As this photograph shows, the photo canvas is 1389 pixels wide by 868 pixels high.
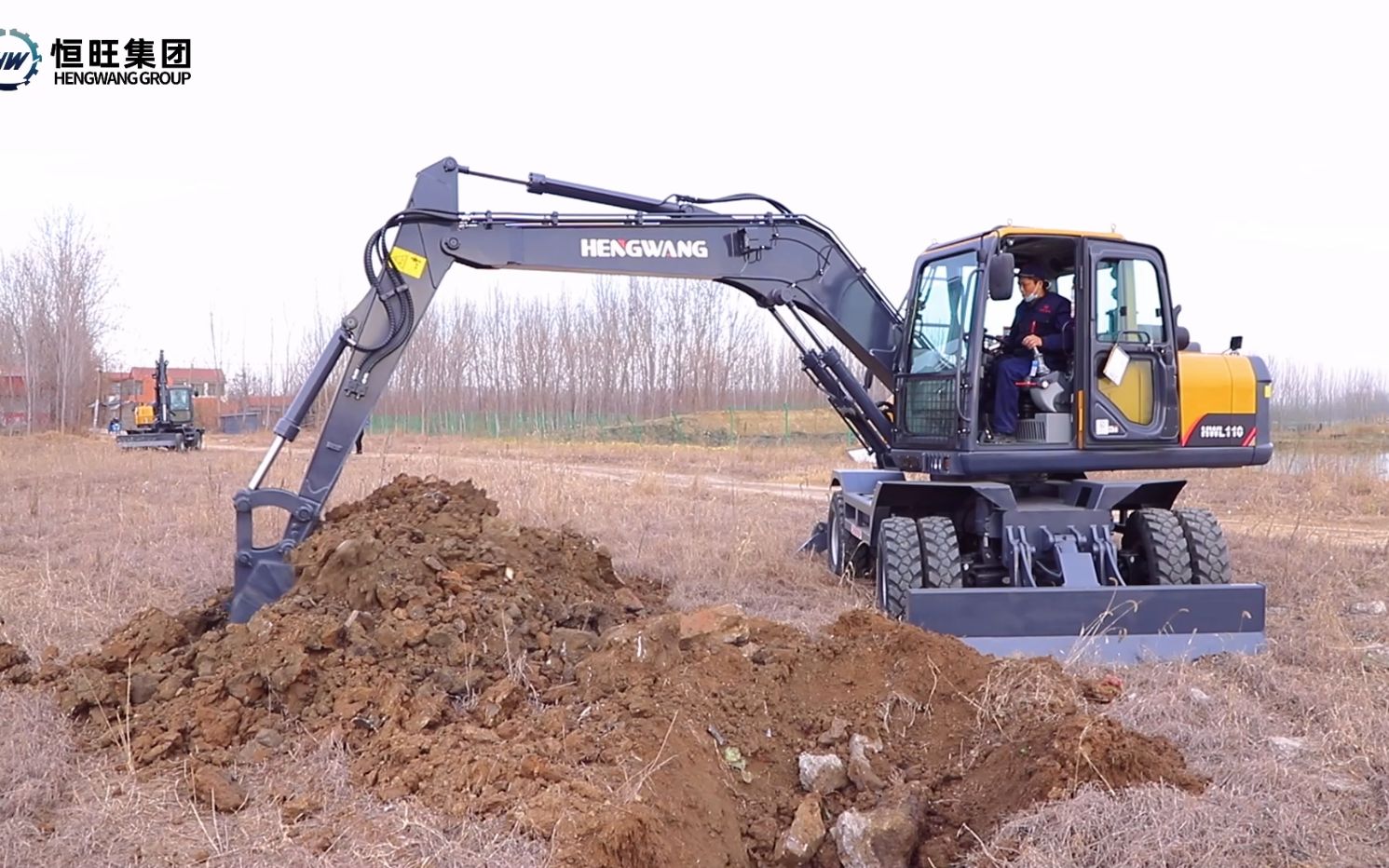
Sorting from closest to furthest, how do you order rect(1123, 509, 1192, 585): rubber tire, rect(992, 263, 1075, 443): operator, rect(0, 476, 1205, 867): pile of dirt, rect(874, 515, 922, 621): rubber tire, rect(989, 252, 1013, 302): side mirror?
rect(0, 476, 1205, 867): pile of dirt → rect(989, 252, 1013, 302): side mirror → rect(874, 515, 922, 621): rubber tire → rect(1123, 509, 1192, 585): rubber tire → rect(992, 263, 1075, 443): operator

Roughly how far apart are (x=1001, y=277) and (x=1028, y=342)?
0.89 meters

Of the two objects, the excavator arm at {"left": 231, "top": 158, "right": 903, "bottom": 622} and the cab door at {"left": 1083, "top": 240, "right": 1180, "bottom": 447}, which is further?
Answer: the cab door at {"left": 1083, "top": 240, "right": 1180, "bottom": 447}

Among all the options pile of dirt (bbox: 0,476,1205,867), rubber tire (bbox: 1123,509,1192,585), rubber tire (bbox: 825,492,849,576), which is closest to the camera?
pile of dirt (bbox: 0,476,1205,867)

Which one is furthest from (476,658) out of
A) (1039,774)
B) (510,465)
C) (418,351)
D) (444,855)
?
(418,351)

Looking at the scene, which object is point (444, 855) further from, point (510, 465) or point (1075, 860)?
point (510, 465)

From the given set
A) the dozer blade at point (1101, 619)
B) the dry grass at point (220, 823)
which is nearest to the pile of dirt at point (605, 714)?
the dry grass at point (220, 823)

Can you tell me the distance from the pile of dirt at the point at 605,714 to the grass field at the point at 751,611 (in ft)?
0.60

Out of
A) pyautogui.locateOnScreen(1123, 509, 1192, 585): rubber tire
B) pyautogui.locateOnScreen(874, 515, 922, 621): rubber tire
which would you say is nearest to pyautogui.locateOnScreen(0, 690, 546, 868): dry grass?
pyautogui.locateOnScreen(874, 515, 922, 621): rubber tire

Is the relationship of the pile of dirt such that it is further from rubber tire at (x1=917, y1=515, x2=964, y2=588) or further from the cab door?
the cab door

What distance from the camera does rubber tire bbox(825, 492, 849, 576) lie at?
359 inches

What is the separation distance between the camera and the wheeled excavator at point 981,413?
6344mm

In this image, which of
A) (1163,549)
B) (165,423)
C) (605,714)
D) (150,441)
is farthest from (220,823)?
(165,423)

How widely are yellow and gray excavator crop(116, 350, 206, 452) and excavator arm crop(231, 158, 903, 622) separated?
87.5 feet

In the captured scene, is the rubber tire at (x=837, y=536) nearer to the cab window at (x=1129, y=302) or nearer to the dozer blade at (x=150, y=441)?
the cab window at (x=1129, y=302)
